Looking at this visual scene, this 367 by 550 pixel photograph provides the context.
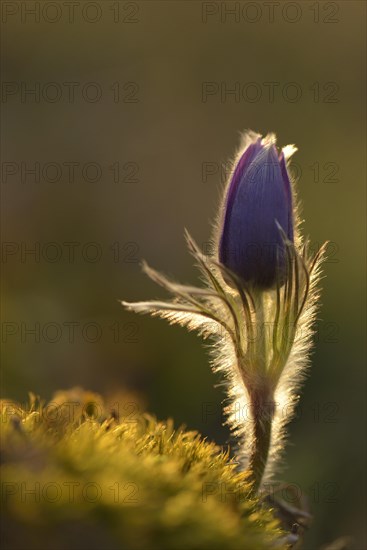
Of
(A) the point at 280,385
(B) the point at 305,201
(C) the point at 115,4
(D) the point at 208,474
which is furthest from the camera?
(C) the point at 115,4

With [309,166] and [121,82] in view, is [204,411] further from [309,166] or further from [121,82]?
[121,82]

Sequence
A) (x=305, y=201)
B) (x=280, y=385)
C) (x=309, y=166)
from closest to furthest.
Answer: (x=280, y=385) → (x=305, y=201) → (x=309, y=166)

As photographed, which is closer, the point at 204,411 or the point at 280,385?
the point at 280,385

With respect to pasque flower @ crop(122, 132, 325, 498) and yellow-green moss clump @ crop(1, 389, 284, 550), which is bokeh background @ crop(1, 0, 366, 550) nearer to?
pasque flower @ crop(122, 132, 325, 498)

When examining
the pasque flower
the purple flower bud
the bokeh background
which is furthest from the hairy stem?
the bokeh background

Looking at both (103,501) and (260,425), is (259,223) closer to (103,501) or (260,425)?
(260,425)

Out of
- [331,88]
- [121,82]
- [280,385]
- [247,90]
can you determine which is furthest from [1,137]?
[280,385]
